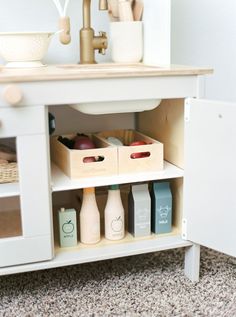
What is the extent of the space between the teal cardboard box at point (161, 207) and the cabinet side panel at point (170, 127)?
0.10 m

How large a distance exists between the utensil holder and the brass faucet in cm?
4

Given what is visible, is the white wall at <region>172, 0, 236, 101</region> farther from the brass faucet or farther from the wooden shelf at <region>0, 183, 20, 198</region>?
the wooden shelf at <region>0, 183, 20, 198</region>

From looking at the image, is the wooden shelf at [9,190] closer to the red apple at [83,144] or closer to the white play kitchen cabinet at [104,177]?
the white play kitchen cabinet at [104,177]

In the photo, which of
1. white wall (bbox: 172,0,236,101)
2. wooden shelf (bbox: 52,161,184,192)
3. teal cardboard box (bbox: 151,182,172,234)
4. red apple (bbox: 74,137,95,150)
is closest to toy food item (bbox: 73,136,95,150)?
red apple (bbox: 74,137,95,150)

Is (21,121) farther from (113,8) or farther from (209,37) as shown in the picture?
(209,37)

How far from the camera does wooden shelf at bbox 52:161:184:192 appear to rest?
1.46 metres

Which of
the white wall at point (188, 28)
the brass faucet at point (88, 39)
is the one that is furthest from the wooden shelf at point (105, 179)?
the white wall at point (188, 28)

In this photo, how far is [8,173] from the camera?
1439 mm

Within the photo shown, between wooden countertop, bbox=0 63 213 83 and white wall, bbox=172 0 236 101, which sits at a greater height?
white wall, bbox=172 0 236 101

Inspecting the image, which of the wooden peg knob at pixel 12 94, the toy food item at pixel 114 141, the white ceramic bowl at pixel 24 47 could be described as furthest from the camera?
the toy food item at pixel 114 141

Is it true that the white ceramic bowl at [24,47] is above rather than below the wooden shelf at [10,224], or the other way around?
above

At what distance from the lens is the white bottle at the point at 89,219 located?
155 centimetres

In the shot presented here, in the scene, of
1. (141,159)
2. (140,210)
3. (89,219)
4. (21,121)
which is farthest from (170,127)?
(21,121)

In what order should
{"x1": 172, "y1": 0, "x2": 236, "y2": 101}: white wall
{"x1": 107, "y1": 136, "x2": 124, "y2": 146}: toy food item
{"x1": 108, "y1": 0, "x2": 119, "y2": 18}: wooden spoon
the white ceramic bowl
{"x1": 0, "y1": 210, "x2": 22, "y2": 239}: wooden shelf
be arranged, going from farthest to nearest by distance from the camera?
1. {"x1": 172, "y1": 0, "x2": 236, "y2": 101}: white wall
2. {"x1": 108, "y1": 0, "x2": 119, "y2": 18}: wooden spoon
3. {"x1": 107, "y1": 136, "x2": 124, "y2": 146}: toy food item
4. the white ceramic bowl
5. {"x1": 0, "y1": 210, "x2": 22, "y2": 239}: wooden shelf
